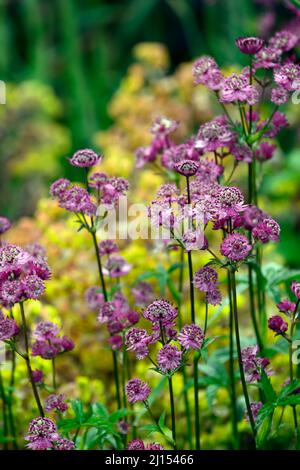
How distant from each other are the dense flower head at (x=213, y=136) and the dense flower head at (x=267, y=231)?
26 cm

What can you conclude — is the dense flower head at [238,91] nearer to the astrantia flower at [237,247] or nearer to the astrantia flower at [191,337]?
the astrantia flower at [237,247]

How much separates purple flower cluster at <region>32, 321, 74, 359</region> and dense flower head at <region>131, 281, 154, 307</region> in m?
0.27

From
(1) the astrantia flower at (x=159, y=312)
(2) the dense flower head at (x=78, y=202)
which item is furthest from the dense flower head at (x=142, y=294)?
(1) the astrantia flower at (x=159, y=312)

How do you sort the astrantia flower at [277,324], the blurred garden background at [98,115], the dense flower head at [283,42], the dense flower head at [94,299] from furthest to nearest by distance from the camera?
the blurred garden background at [98,115] < the dense flower head at [94,299] < the dense flower head at [283,42] < the astrantia flower at [277,324]

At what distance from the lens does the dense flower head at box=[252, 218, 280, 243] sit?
1290 mm

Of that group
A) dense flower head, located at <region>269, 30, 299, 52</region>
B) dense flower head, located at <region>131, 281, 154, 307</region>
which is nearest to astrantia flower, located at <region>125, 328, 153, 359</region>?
dense flower head, located at <region>131, 281, 154, 307</region>

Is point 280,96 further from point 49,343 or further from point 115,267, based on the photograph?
point 49,343

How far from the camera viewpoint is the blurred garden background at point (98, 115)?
2432 mm

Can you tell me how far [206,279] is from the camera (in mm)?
1287

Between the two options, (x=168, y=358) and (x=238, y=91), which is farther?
(x=238, y=91)

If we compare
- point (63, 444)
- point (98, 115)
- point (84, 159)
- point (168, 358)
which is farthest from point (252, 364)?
point (98, 115)

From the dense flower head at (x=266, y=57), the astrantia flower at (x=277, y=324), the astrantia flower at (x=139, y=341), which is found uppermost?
the dense flower head at (x=266, y=57)

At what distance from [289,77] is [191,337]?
51cm

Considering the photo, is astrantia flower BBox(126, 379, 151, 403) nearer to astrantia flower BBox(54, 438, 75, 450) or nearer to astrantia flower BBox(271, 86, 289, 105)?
astrantia flower BBox(54, 438, 75, 450)
